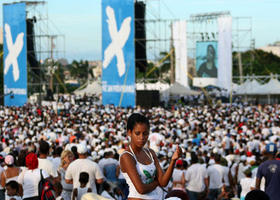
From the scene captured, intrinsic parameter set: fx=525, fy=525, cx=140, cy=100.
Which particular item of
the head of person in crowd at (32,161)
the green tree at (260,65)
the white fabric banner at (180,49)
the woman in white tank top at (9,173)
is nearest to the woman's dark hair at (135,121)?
the head of person in crowd at (32,161)

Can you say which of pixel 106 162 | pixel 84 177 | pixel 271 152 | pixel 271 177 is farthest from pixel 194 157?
pixel 271 177

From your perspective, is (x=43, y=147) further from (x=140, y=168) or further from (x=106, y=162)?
(x=140, y=168)

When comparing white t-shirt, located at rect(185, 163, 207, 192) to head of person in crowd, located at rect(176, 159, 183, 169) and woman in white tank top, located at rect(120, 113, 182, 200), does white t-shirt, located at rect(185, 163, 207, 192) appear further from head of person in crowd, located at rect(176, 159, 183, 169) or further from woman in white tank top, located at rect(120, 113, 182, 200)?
woman in white tank top, located at rect(120, 113, 182, 200)

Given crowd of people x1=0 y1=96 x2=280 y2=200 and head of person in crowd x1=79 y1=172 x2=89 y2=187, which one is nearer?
crowd of people x1=0 y1=96 x2=280 y2=200

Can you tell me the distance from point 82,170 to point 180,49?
36393 mm

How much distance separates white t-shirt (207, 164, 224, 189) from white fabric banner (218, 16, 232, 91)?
29.8 metres

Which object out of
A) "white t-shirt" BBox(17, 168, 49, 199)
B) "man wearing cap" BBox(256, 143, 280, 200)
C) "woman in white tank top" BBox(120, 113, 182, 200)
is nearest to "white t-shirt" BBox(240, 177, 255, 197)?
"man wearing cap" BBox(256, 143, 280, 200)

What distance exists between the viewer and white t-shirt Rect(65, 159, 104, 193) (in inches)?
255

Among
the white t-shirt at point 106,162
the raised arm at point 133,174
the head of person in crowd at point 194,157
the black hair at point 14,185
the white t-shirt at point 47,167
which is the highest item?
the raised arm at point 133,174

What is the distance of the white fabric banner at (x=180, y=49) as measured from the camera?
4153 centimetres

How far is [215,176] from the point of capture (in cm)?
854

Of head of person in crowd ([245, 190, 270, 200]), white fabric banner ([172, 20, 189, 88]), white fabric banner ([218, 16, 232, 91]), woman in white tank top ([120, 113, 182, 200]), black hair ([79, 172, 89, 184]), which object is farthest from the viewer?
white fabric banner ([172, 20, 189, 88])

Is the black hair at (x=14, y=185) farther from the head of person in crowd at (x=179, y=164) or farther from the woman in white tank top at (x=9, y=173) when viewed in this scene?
the head of person in crowd at (x=179, y=164)

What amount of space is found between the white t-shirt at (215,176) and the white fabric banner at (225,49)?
29.8 meters
